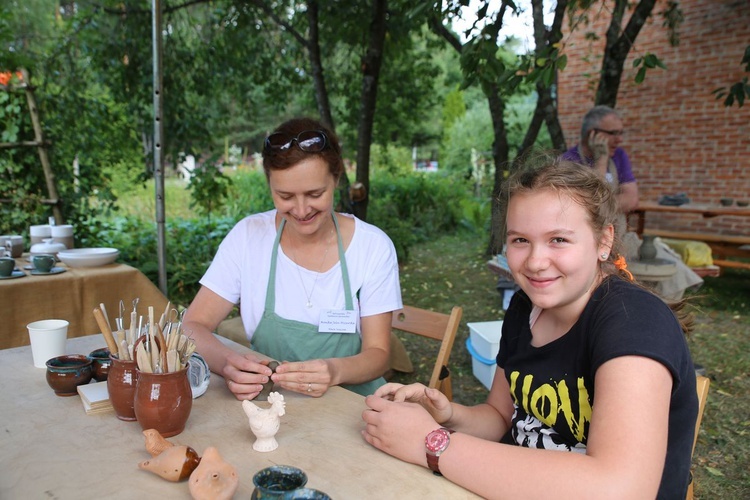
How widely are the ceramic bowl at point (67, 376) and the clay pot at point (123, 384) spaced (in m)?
0.23

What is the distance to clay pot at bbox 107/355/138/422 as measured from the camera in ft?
4.24

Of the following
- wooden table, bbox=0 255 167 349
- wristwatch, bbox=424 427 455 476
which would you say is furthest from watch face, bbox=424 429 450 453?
wooden table, bbox=0 255 167 349

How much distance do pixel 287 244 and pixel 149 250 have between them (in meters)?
4.40

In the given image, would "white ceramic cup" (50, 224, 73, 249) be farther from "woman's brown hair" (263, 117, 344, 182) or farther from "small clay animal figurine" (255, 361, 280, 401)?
"small clay animal figurine" (255, 361, 280, 401)

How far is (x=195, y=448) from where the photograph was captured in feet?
4.01

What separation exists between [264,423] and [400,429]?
0.29m

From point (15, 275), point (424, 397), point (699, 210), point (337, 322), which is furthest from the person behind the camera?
point (699, 210)

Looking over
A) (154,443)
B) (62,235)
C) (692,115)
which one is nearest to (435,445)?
(154,443)

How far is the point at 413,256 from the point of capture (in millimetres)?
8555

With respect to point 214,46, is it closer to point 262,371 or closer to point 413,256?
point 413,256

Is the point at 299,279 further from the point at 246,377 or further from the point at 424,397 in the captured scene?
the point at 424,397

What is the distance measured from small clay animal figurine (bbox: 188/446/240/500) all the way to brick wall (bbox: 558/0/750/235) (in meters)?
7.65

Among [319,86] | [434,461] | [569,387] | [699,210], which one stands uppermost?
[319,86]

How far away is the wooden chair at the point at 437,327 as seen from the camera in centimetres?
204
